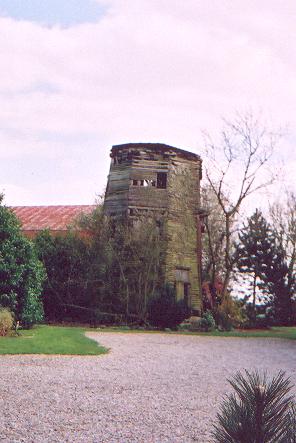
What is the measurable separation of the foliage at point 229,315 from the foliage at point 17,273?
1076 cm

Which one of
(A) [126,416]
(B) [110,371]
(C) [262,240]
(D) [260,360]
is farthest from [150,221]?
(A) [126,416]

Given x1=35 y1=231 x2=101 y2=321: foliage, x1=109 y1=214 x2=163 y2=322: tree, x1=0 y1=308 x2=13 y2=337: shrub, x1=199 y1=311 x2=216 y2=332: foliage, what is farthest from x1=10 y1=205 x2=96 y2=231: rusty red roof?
x1=0 y1=308 x2=13 y2=337: shrub

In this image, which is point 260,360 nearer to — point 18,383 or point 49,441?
point 18,383

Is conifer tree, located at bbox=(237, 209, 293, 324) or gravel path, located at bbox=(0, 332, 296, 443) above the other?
conifer tree, located at bbox=(237, 209, 293, 324)

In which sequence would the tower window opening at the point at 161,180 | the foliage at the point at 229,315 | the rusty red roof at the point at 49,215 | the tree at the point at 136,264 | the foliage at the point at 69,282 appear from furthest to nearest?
the rusty red roof at the point at 49,215 → the tower window opening at the point at 161,180 → the foliage at the point at 229,315 → the foliage at the point at 69,282 → the tree at the point at 136,264

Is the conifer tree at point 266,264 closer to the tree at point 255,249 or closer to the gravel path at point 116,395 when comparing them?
the tree at point 255,249

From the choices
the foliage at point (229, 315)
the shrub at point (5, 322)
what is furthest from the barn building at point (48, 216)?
the shrub at point (5, 322)

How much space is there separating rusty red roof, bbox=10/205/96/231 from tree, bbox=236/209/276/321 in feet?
31.8

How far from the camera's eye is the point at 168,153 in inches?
1224

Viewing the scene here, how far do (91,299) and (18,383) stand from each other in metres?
18.5

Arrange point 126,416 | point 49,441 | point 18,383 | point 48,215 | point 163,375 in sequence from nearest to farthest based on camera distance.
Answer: point 49,441, point 126,416, point 18,383, point 163,375, point 48,215

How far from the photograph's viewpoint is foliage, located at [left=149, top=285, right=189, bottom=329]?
26266 mm

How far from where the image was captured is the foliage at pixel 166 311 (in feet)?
86.2

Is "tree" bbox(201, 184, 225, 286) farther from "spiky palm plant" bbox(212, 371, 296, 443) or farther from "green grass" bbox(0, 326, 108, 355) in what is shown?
"spiky palm plant" bbox(212, 371, 296, 443)
